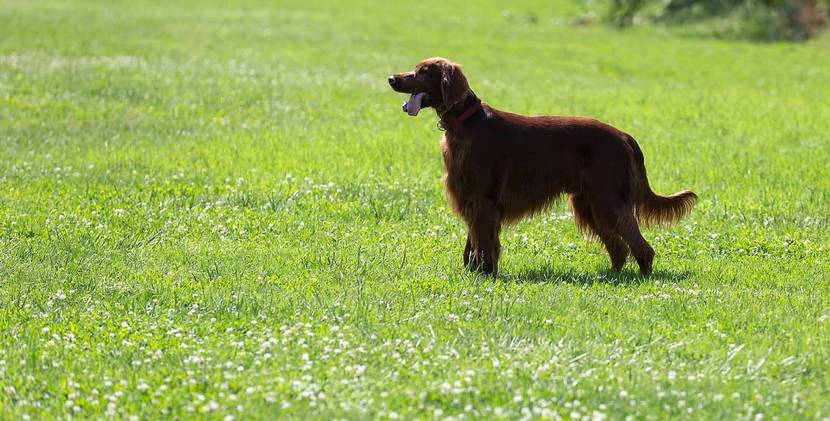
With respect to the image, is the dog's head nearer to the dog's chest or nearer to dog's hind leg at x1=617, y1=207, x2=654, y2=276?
the dog's chest

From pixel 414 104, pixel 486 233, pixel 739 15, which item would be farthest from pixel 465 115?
pixel 739 15

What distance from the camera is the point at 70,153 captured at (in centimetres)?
1253

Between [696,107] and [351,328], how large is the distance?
10822mm

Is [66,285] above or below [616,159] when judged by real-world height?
below

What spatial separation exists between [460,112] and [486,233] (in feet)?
2.71

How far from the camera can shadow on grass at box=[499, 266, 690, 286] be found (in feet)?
25.8

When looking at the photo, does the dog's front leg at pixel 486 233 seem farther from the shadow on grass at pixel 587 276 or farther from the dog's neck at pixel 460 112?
the dog's neck at pixel 460 112

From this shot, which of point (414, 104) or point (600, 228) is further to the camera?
point (600, 228)

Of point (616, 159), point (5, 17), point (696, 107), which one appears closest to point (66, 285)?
point (616, 159)

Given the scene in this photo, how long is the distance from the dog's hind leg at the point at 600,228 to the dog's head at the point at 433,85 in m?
1.19

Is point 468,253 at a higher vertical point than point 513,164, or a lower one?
lower

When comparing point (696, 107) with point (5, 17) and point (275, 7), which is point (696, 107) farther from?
point (275, 7)

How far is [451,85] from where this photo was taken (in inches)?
305

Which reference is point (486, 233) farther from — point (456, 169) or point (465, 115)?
point (465, 115)
